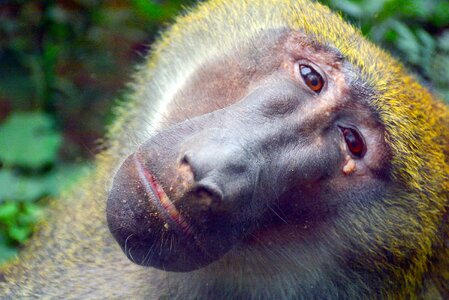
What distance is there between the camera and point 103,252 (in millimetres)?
2758

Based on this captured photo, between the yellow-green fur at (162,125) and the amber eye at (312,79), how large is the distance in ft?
0.42

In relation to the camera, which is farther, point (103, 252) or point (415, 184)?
point (103, 252)

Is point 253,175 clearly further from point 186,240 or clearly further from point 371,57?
point 371,57

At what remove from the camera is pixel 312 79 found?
2.38 metres

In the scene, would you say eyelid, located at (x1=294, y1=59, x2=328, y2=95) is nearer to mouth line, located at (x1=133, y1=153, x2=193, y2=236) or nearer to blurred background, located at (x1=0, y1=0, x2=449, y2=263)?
mouth line, located at (x1=133, y1=153, x2=193, y2=236)

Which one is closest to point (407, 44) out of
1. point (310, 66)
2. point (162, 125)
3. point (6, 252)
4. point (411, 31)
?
point (411, 31)

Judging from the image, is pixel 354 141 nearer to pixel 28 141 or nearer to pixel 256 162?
pixel 256 162

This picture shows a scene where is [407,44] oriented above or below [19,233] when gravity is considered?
above

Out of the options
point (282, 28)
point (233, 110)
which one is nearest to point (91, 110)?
point (282, 28)

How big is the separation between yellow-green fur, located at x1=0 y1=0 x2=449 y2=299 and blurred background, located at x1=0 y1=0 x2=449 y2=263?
799mm

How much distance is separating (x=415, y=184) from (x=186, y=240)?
0.85m

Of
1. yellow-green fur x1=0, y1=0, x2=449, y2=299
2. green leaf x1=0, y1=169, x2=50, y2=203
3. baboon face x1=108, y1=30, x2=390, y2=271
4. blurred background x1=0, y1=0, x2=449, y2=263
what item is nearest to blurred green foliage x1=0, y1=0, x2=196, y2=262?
blurred background x1=0, y1=0, x2=449, y2=263

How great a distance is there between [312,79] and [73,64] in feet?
8.96

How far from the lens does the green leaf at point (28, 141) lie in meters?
3.93
